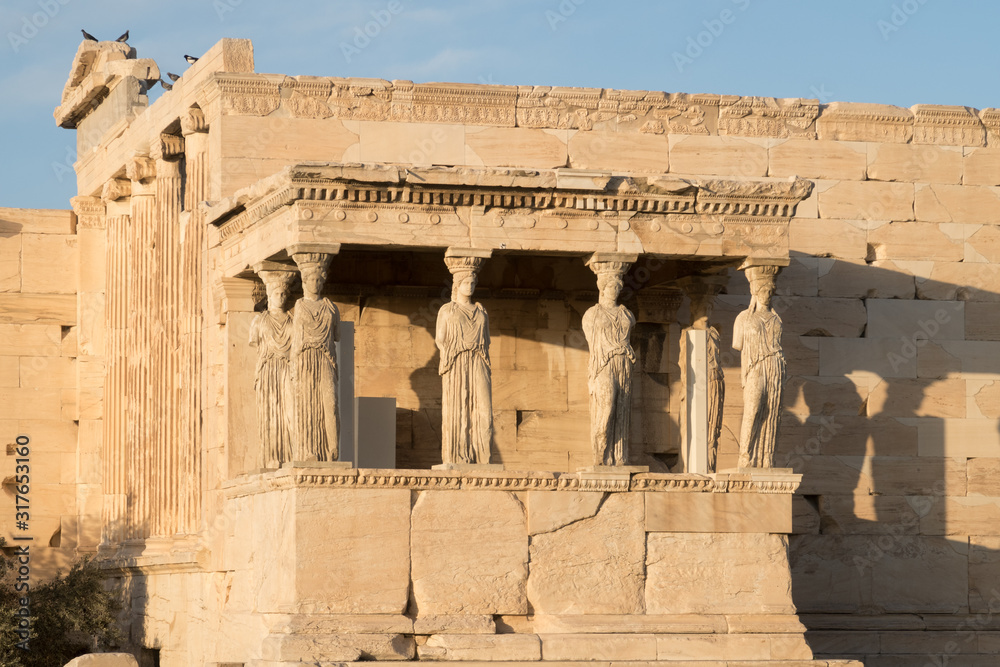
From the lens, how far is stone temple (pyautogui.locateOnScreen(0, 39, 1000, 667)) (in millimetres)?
15344

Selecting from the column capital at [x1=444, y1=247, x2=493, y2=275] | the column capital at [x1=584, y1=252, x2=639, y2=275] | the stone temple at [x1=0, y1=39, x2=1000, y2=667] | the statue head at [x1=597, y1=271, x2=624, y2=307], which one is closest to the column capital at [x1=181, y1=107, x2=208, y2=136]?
the stone temple at [x1=0, y1=39, x2=1000, y2=667]

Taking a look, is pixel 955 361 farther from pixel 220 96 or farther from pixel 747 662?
pixel 220 96

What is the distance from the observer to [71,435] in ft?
70.4

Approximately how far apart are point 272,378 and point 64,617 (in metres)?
4.03

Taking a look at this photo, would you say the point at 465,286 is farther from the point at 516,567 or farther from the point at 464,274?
the point at 516,567

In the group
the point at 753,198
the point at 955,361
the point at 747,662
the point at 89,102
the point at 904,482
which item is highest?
the point at 89,102

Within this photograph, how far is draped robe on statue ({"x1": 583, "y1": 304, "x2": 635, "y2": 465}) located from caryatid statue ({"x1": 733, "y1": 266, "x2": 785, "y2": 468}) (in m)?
1.04

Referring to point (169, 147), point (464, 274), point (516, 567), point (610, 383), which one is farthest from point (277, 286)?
point (169, 147)

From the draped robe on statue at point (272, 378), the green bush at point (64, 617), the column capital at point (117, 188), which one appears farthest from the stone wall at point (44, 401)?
the draped robe on statue at point (272, 378)

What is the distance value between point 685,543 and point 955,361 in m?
4.76

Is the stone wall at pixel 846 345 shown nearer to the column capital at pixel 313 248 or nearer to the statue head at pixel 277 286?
the statue head at pixel 277 286

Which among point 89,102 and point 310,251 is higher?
point 89,102

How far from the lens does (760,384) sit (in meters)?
16.2

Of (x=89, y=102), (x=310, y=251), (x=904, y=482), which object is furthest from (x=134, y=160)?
(x=904, y=482)
